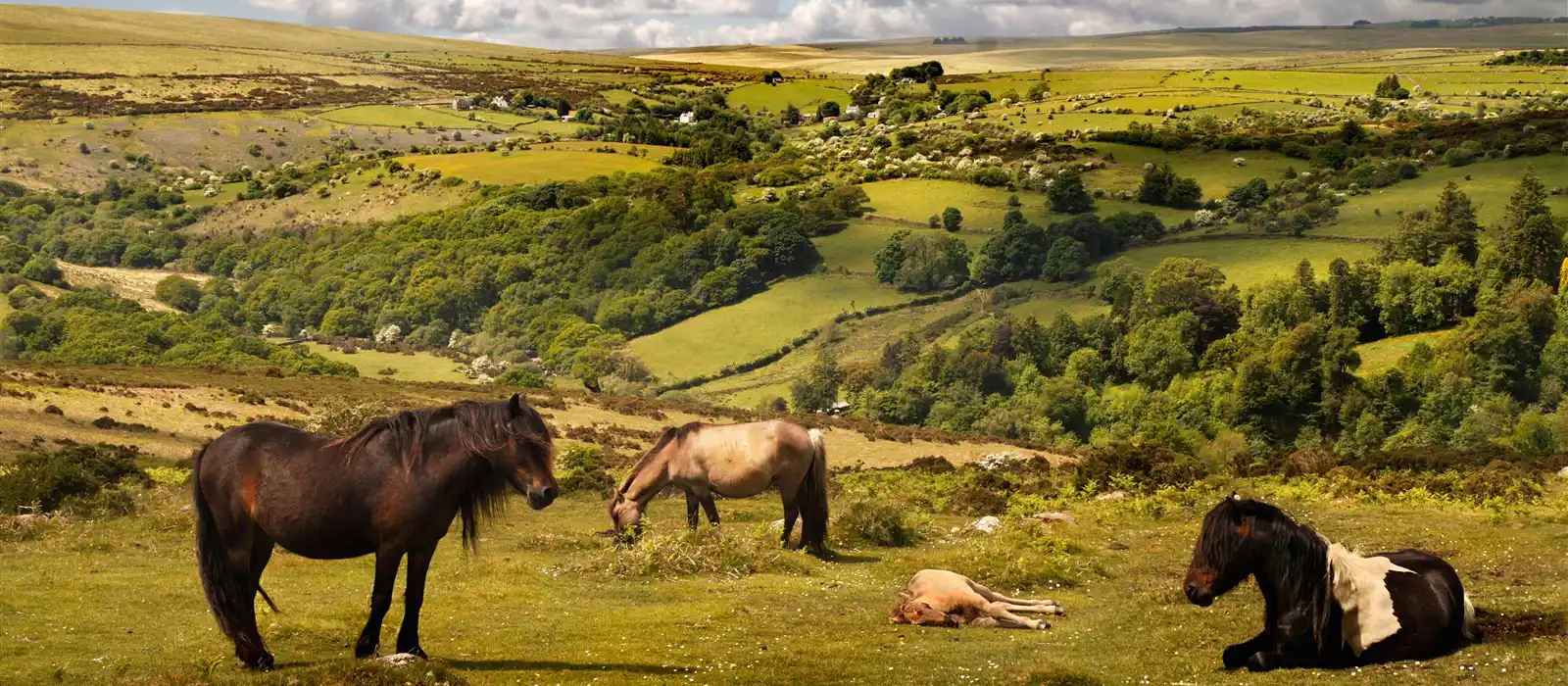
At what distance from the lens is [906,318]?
12338 cm

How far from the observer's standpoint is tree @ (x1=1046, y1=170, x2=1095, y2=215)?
463ft

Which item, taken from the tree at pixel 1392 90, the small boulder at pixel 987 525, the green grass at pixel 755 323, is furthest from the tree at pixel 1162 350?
the tree at pixel 1392 90

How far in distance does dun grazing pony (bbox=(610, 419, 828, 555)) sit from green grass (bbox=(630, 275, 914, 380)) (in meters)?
95.7

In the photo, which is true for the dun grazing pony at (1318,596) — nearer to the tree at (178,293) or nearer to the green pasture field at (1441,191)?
the green pasture field at (1441,191)

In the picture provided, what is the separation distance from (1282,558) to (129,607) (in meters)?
15.7

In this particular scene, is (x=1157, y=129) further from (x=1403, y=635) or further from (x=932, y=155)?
(x=1403, y=635)

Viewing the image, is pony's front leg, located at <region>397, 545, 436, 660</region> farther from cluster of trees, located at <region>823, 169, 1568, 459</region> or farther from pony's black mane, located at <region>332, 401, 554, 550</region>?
cluster of trees, located at <region>823, 169, 1568, 459</region>

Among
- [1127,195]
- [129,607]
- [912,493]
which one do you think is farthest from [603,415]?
[1127,195]

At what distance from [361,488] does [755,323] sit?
118m

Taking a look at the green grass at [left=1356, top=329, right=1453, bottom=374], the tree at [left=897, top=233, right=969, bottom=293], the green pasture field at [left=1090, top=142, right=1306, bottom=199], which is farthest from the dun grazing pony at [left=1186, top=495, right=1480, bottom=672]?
the green pasture field at [left=1090, top=142, right=1306, bottom=199]

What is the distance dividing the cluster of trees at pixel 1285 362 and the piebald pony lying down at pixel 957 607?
4642 cm

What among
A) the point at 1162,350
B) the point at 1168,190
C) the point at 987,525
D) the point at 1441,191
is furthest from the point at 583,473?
the point at 1168,190

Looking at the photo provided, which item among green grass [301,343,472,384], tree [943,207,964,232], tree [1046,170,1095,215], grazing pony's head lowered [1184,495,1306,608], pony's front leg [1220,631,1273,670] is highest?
grazing pony's head lowered [1184,495,1306,608]

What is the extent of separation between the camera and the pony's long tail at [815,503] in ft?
81.8
